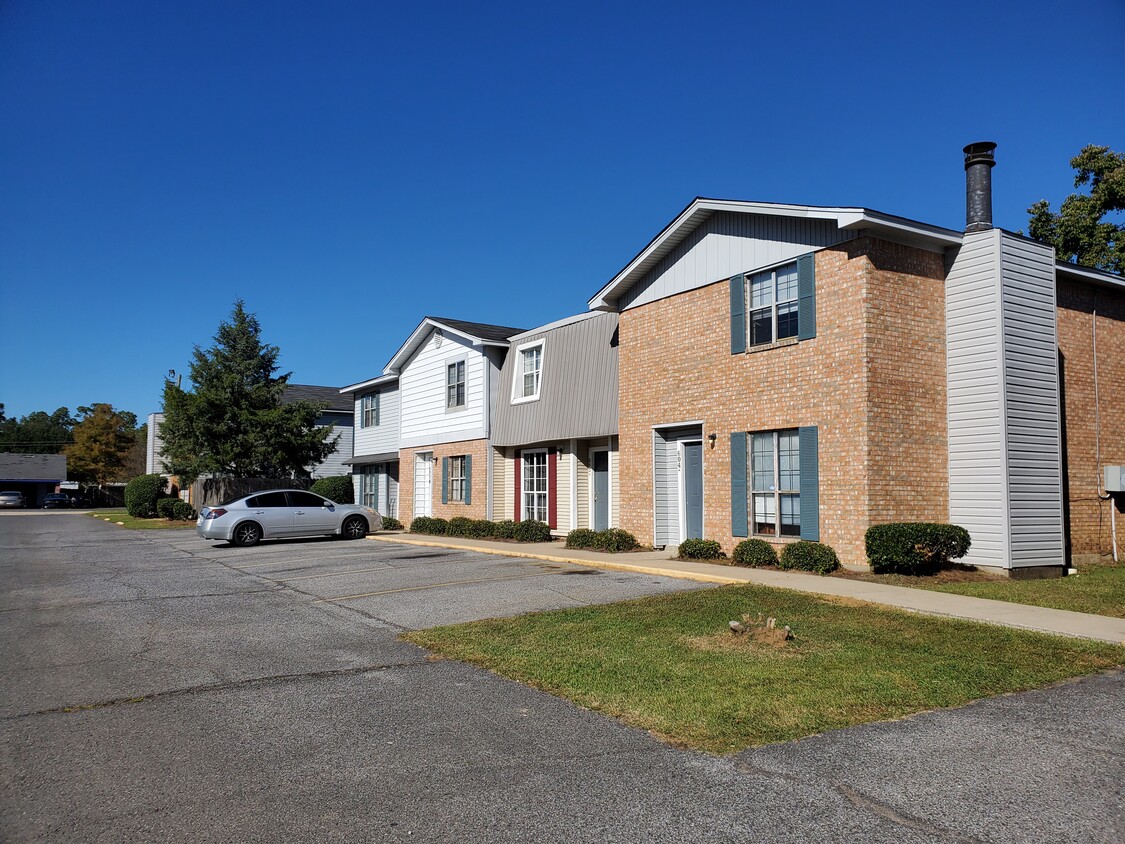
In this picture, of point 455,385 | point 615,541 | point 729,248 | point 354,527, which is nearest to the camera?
point 729,248

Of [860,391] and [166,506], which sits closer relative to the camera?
[860,391]

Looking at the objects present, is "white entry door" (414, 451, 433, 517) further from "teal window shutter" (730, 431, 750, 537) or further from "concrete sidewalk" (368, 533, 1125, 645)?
"teal window shutter" (730, 431, 750, 537)

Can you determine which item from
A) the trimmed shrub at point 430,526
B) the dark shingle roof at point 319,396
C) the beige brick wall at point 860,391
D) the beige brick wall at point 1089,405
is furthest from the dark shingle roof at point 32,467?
the beige brick wall at point 1089,405

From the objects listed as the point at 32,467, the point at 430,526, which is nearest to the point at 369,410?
the point at 430,526

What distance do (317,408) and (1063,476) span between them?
91.8 feet

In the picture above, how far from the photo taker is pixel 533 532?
70.4 ft

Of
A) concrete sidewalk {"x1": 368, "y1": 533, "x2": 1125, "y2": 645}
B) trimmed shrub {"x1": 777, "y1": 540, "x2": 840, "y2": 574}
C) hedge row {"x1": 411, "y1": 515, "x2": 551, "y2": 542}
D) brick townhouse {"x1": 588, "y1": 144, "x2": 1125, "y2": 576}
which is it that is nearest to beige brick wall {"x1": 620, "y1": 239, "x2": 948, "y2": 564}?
brick townhouse {"x1": 588, "y1": 144, "x2": 1125, "y2": 576}

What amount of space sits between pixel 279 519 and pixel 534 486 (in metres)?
6.97

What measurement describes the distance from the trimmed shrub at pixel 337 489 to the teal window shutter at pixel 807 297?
2421 centimetres

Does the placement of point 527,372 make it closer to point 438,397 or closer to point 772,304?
point 438,397

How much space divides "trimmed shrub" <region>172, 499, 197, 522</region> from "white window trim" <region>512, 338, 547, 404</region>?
22572mm

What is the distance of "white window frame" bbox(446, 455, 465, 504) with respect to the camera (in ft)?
85.5

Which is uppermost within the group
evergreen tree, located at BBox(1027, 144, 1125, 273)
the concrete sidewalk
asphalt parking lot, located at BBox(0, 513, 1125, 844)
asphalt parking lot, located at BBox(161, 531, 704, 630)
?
evergreen tree, located at BBox(1027, 144, 1125, 273)

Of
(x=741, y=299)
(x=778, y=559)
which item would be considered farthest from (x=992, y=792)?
(x=741, y=299)
